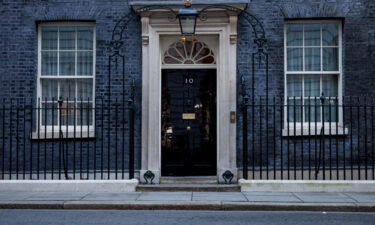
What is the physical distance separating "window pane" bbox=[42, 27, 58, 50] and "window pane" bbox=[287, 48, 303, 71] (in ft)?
17.9

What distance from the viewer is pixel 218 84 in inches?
456

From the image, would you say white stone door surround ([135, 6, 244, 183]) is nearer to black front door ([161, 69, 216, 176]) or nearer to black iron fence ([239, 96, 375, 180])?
black front door ([161, 69, 216, 176])

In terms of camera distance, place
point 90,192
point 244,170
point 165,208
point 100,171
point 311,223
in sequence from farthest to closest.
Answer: point 100,171
point 244,170
point 90,192
point 165,208
point 311,223

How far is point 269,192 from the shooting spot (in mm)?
10023

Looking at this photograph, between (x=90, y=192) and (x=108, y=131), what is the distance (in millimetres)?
1649

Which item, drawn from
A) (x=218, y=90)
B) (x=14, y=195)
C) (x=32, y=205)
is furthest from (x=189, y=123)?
(x=32, y=205)

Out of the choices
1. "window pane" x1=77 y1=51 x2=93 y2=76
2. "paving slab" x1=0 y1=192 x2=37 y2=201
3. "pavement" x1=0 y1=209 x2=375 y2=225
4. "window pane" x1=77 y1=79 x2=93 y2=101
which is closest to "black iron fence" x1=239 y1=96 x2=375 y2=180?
"pavement" x1=0 y1=209 x2=375 y2=225

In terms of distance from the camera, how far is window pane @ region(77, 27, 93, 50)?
11906mm

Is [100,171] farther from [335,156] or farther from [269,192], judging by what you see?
[335,156]

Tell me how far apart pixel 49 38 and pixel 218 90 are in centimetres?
414

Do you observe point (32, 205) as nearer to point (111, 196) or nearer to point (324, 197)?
point (111, 196)

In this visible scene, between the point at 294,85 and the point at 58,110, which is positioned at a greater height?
the point at 294,85

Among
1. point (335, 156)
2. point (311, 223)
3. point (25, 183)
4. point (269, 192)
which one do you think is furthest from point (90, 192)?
point (335, 156)

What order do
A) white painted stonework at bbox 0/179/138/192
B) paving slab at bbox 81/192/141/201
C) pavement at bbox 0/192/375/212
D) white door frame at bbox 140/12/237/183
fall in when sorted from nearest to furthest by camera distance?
pavement at bbox 0/192/375/212 < paving slab at bbox 81/192/141/201 < white painted stonework at bbox 0/179/138/192 < white door frame at bbox 140/12/237/183
